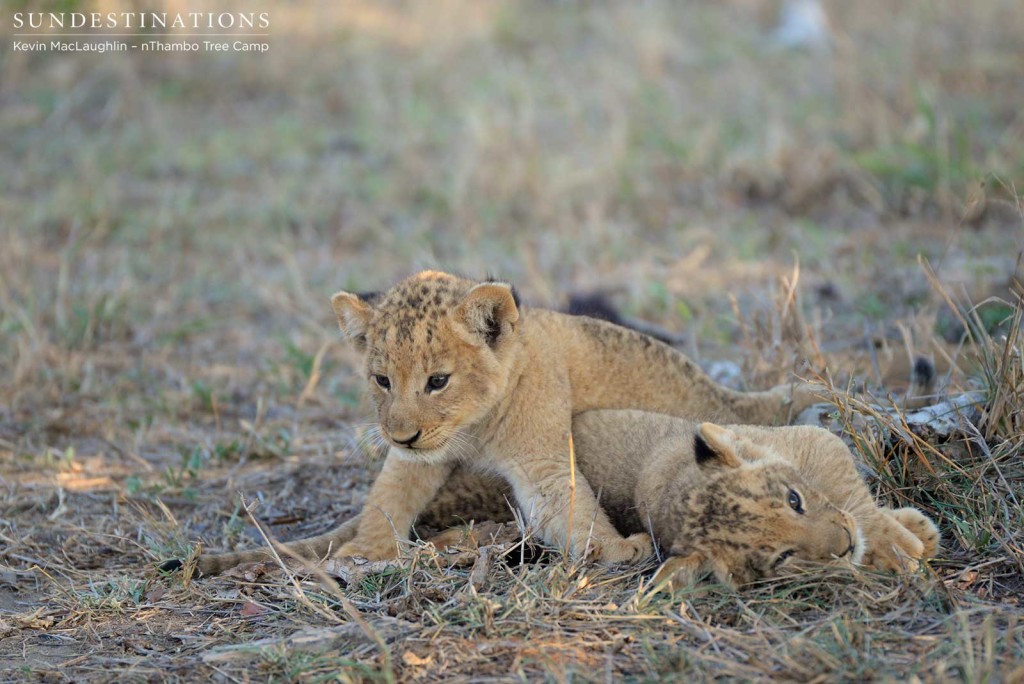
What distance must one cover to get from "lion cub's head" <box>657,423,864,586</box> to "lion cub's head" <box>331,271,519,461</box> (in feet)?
3.28

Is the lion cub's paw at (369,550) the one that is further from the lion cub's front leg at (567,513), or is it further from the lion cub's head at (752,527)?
the lion cub's head at (752,527)

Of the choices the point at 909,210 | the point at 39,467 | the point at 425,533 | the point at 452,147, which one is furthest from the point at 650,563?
the point at 452,147

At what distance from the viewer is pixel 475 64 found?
487 inches

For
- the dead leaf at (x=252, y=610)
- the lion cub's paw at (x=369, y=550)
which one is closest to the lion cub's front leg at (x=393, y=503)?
the lion cub's paw at (x=369, y=550)

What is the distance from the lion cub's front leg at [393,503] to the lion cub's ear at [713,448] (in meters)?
1.26

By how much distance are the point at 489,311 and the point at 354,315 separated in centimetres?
58

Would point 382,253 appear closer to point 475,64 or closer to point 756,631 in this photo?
point 475,64

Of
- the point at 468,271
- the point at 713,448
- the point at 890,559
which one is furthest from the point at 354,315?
the point at 468,271

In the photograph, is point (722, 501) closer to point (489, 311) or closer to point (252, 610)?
point (489, 311)

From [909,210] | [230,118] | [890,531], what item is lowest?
[890,531]

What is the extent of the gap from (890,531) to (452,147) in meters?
7.21

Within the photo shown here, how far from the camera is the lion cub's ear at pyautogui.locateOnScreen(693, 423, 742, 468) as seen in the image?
12.2 feet

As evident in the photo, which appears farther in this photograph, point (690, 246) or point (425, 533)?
point (690, 246)

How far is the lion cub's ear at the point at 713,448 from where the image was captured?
372 centimetres
